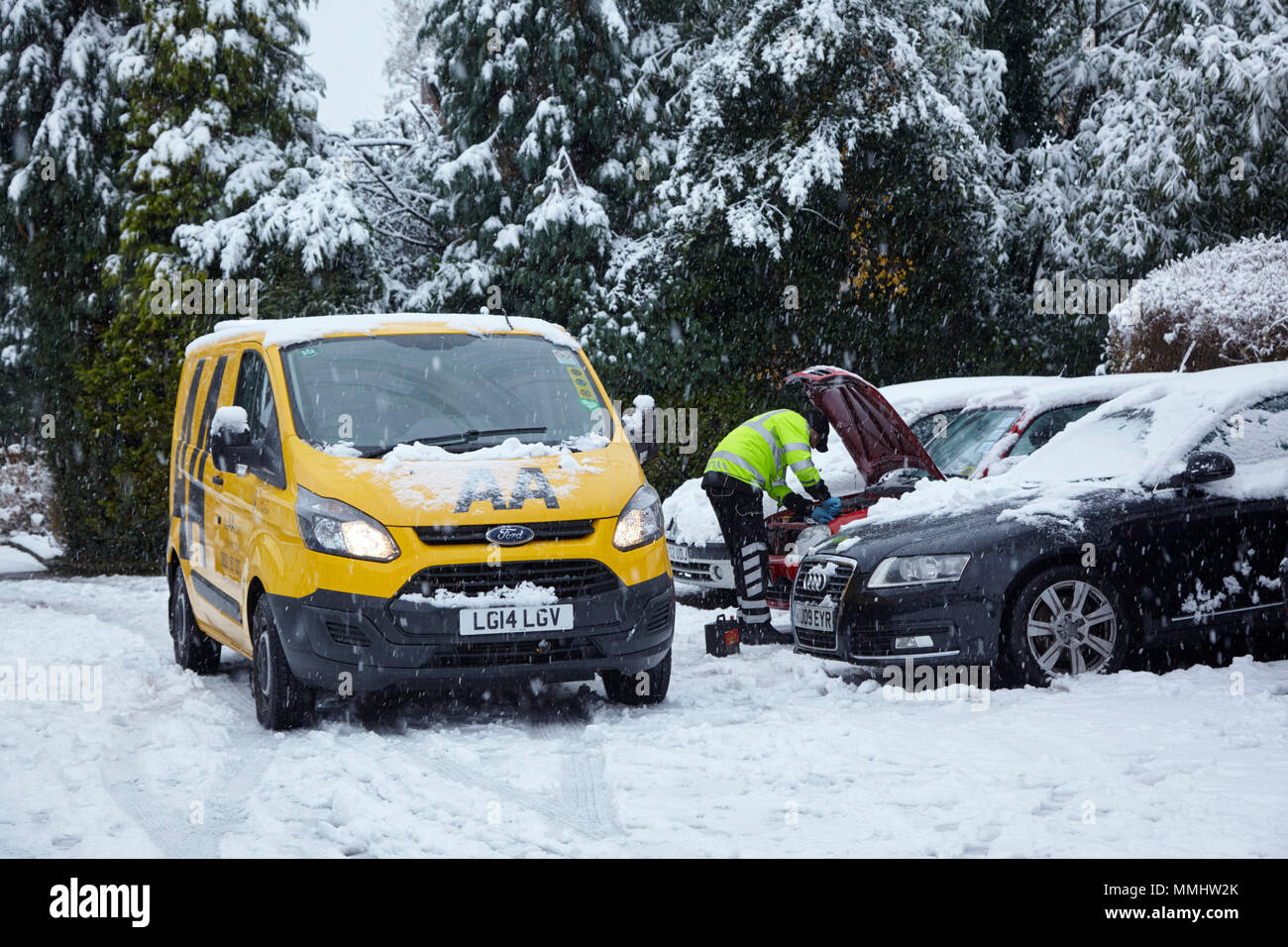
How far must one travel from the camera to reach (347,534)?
22.7ft

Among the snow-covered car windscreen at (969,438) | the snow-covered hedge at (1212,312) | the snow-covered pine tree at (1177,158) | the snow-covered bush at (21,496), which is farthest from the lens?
the snow-covered bush at (21,496)

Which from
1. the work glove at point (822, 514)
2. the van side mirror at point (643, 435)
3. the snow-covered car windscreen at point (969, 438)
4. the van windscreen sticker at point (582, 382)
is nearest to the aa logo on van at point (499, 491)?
the van windscreen sticker at point (582, 382)

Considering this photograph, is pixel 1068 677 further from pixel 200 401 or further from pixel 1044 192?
pixel 1044 192

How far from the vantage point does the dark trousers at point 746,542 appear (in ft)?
31.7

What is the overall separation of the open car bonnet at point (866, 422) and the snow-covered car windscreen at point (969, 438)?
684mm

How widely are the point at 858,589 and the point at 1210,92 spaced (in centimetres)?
1287

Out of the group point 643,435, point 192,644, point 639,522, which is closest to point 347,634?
point 639,522

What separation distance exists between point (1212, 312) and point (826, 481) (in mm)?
4739

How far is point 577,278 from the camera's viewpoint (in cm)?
2016

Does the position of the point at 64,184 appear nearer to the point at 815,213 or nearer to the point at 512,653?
the point at 815,213

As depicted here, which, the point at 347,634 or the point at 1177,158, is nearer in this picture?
the point at 347,634

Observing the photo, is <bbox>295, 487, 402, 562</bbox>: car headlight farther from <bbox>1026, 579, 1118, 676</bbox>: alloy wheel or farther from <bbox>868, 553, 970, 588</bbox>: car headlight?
<bbox>1026, 579, 1118, 676</bbox>: alloy wheel

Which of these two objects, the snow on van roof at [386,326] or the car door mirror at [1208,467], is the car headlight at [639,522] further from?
the car door mirror at [1208,467]
